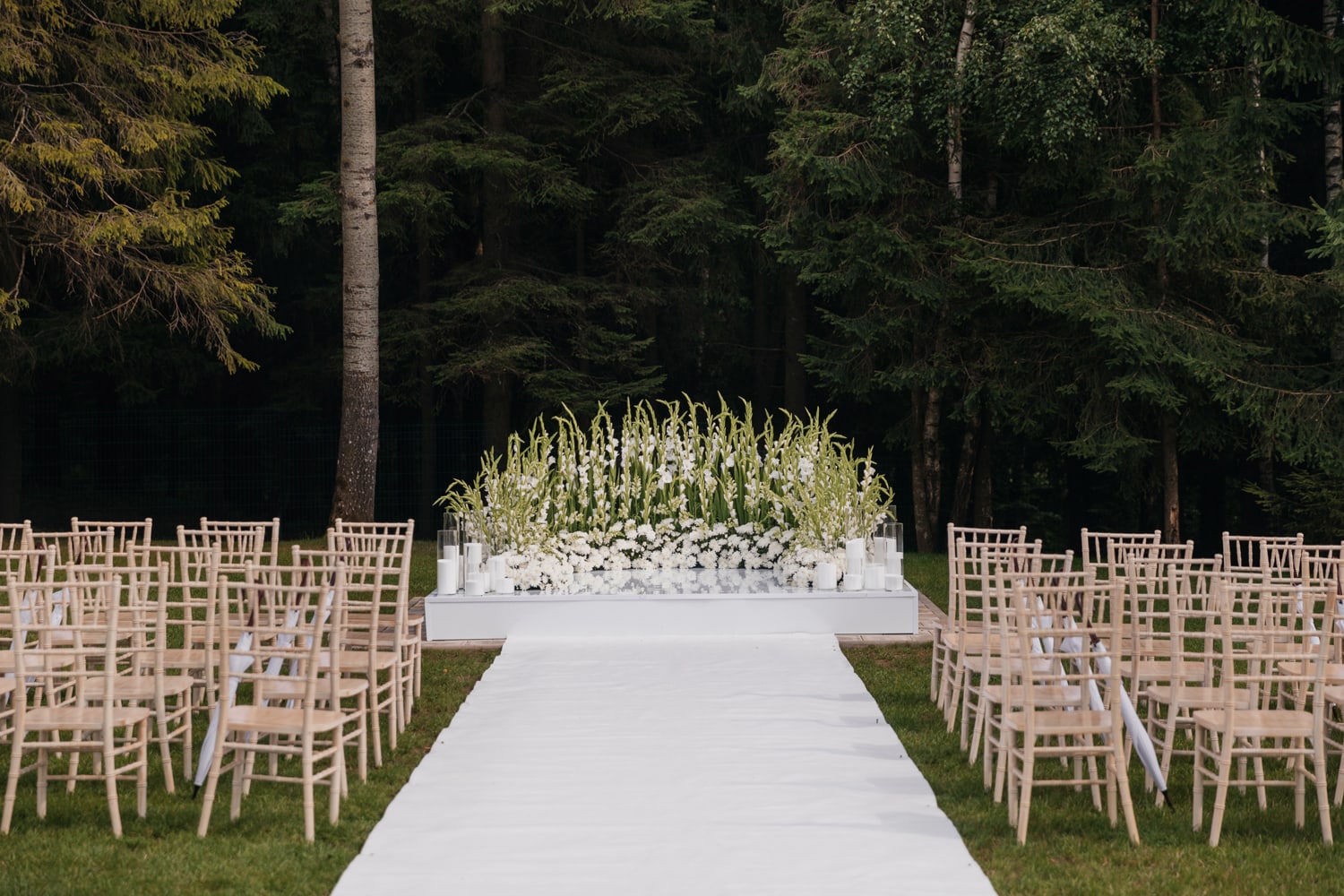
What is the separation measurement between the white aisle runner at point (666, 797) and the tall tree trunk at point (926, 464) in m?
9.58

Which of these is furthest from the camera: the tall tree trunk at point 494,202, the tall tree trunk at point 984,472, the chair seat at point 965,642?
the tall tree trunk at point 494,202

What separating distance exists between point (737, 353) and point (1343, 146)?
904 cm

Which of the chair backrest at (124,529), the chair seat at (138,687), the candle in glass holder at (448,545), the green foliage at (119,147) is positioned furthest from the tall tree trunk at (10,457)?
the chair seat at (138,687)

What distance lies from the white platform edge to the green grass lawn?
3433mm

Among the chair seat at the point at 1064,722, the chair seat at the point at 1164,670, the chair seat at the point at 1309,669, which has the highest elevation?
the chair seat at the point at 1309,669

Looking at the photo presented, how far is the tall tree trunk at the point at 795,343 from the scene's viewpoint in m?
20.1

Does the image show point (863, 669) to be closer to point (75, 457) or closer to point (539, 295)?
point (539, 295)

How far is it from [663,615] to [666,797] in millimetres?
Answer: 4203

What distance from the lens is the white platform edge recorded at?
395 inches

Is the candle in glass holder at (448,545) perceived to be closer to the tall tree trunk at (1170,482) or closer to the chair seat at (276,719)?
the chair seat at (276,719)

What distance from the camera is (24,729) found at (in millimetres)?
5406

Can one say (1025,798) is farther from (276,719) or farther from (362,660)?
(362,660)

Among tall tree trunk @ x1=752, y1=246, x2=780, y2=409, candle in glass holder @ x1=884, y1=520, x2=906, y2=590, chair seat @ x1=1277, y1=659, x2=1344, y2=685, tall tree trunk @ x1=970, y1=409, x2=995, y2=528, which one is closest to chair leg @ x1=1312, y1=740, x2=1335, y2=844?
chair seat @ x1=1277, y1=659, x2=1344, y2=685

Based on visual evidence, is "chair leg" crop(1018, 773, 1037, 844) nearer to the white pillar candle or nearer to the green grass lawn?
the green grass lawn
